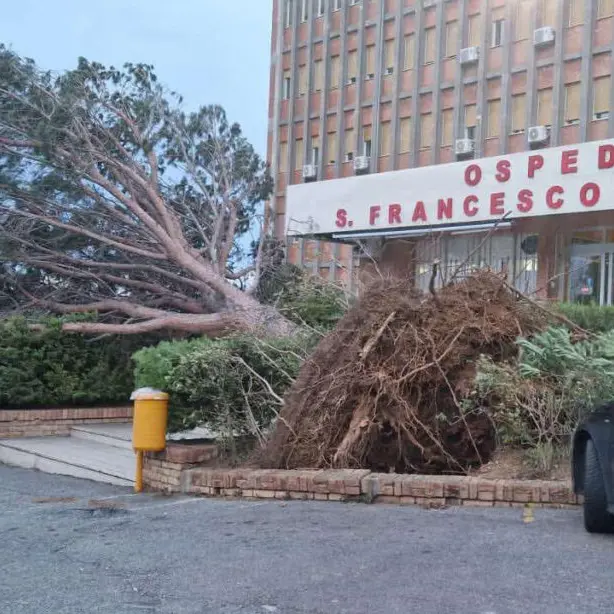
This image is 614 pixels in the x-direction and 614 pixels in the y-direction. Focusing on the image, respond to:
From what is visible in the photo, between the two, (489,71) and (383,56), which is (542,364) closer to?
(489,71)

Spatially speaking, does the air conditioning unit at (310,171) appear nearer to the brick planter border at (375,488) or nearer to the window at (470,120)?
the window at (470,120)

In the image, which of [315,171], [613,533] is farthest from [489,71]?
[613,533]

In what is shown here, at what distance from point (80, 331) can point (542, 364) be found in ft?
29.7

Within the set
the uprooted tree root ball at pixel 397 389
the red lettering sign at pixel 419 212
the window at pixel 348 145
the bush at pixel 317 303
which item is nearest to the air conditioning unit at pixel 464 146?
the window at pixel 348 145

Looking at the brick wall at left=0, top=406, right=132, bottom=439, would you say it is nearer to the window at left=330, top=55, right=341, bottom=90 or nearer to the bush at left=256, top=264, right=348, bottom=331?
the bush at left=256, top=264, right=348, bottom=331

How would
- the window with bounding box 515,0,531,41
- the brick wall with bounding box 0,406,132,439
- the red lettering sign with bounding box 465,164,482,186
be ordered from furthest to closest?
1. the window with bounding box 515,0,531,41
2. the red lettering sign with bounding box 465,164,482,186
3. the brick wall with bounding box 0,406,132,439

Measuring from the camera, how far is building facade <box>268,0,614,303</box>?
1827cm

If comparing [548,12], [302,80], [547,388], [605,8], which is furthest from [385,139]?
[547,388]

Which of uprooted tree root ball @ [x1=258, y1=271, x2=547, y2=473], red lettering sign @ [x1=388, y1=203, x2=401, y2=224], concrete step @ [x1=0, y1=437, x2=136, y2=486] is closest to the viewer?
uprooted tree root ball @ [x1=258, y1=271, x2=547, y2=473]

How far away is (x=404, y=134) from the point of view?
4075 cm

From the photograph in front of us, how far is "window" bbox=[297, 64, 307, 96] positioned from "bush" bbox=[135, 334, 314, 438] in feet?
121

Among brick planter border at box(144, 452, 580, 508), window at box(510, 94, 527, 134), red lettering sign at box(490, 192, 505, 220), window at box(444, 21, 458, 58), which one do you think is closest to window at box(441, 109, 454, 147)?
window at box(444, 21, 458, 58)

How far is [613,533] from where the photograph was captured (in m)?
6.48

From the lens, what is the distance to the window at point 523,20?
1404 inches
